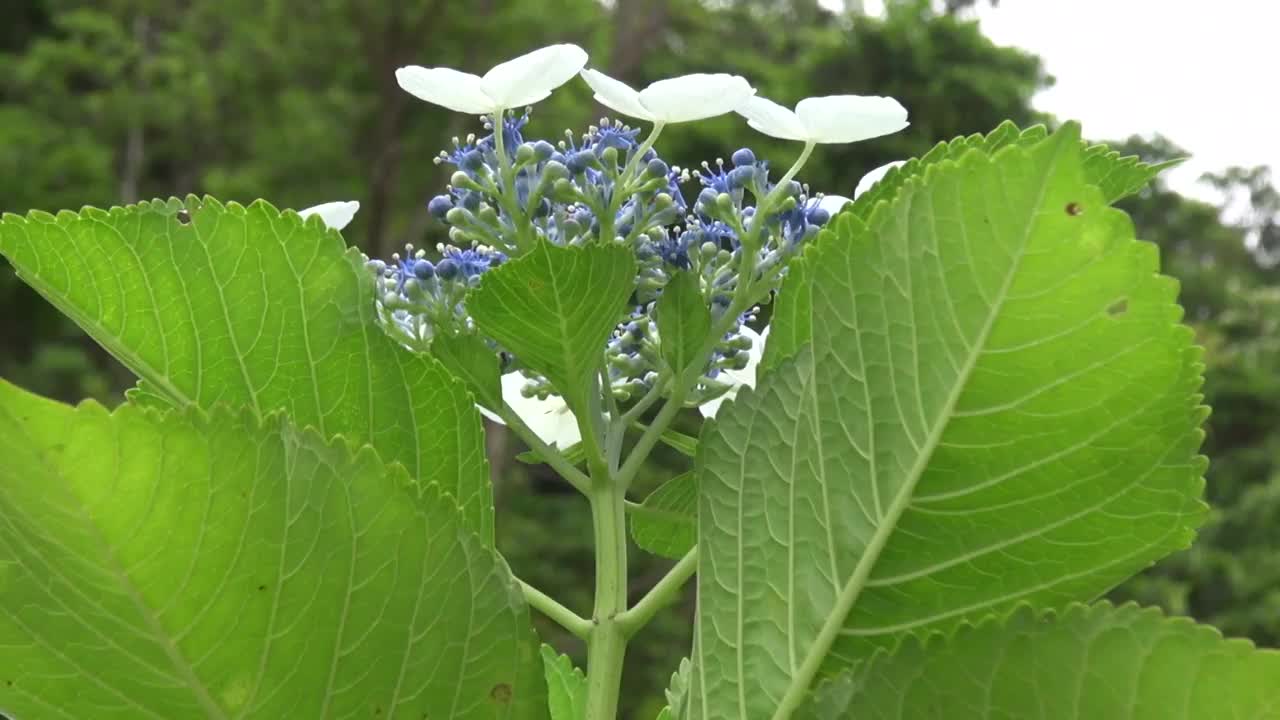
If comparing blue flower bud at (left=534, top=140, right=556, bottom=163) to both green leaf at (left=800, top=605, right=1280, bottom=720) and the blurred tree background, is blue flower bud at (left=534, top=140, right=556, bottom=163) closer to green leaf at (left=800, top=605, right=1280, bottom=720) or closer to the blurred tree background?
green leaf at (left=800, top=605, right=1280, bottom=720)

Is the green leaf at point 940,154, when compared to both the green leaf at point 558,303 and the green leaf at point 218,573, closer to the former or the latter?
the green leaf at point 558,303

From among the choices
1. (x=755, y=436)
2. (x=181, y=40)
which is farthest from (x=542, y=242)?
(x=181, y=40)

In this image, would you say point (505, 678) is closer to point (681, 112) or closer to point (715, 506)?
point (715, 506)

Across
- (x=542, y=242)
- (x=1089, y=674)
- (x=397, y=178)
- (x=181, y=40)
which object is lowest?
(x=1089, y=674)

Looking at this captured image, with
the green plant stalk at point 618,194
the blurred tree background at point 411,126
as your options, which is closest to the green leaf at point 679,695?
the green plant stalk at point 618,194

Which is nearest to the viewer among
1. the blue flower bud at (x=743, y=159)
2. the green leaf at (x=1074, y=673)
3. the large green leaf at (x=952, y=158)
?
the green leaf at (x=1074, y=673)

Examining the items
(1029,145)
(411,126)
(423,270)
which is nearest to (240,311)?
(423,270)
